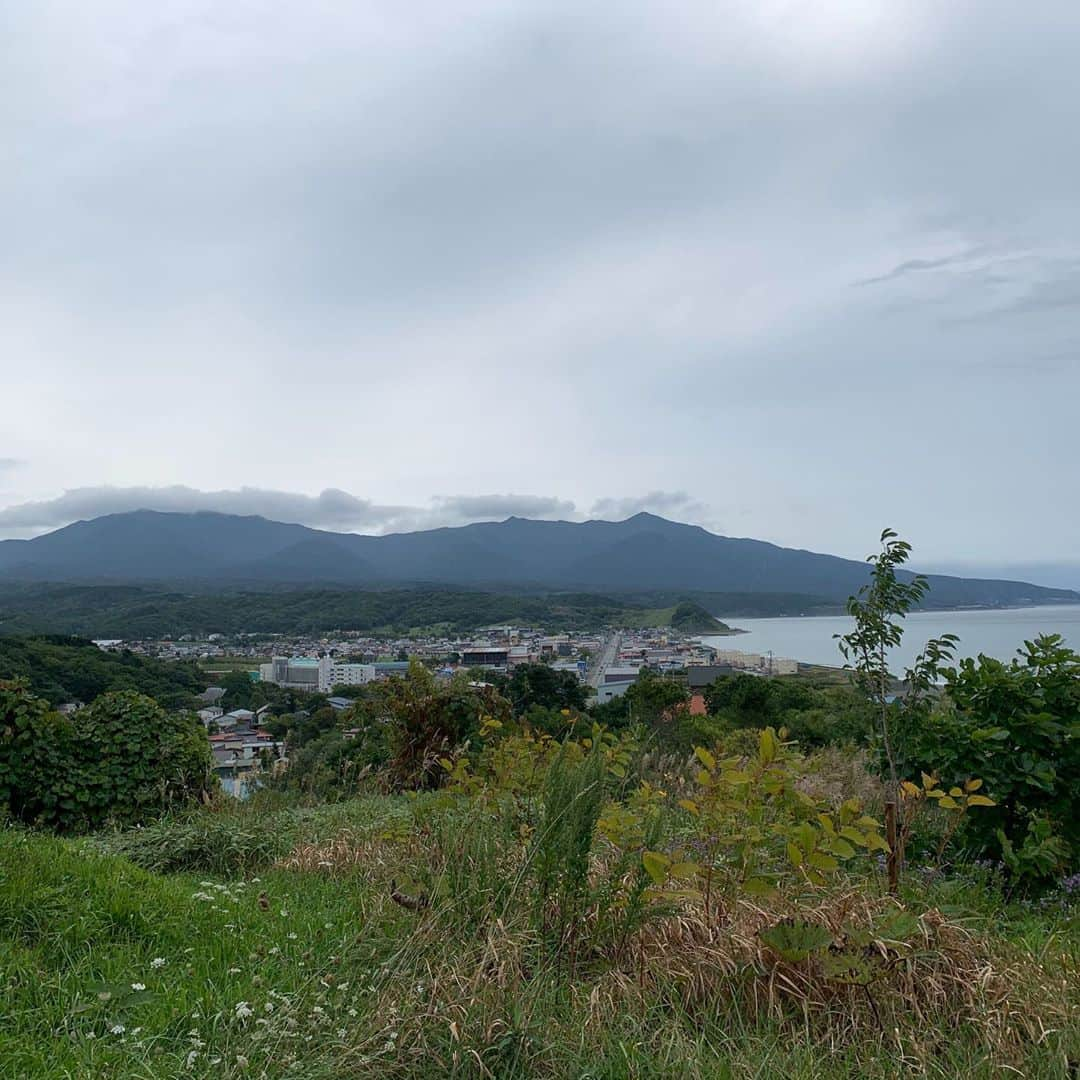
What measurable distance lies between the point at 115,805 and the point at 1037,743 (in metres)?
6.85

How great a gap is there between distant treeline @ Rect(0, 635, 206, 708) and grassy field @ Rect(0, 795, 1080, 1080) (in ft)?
21.9

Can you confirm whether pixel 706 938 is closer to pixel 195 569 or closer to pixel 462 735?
pixel 462 735

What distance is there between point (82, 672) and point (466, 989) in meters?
11.7

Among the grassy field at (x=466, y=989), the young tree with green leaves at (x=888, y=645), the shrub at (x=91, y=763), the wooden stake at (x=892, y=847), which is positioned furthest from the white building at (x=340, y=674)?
the wooden stake at (x=892, y=847)

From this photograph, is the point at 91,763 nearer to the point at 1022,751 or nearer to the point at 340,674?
the point at 1022,751

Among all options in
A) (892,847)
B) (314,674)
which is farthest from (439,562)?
(892,847)

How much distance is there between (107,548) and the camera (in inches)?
6043

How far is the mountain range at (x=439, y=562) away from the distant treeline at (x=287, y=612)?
112 ft

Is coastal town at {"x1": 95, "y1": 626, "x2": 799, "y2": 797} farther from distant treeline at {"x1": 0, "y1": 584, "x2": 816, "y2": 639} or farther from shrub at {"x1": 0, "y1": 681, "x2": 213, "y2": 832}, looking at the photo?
distant treeline at {"x1": 0, "y1": 584, "x2": 816, "y2": 639}

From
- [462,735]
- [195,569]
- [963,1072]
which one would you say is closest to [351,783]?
[462,735]

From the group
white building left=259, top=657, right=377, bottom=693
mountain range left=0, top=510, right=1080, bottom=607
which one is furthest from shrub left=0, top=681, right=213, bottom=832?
mountain range left=0, top=510, right=1080, bottom=607

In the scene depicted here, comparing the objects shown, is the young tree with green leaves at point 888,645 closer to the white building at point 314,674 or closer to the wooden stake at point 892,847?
the wooden stake at point 892,847

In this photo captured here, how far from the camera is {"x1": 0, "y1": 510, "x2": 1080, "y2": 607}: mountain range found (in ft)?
361

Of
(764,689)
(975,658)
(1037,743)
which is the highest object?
(975,658)
